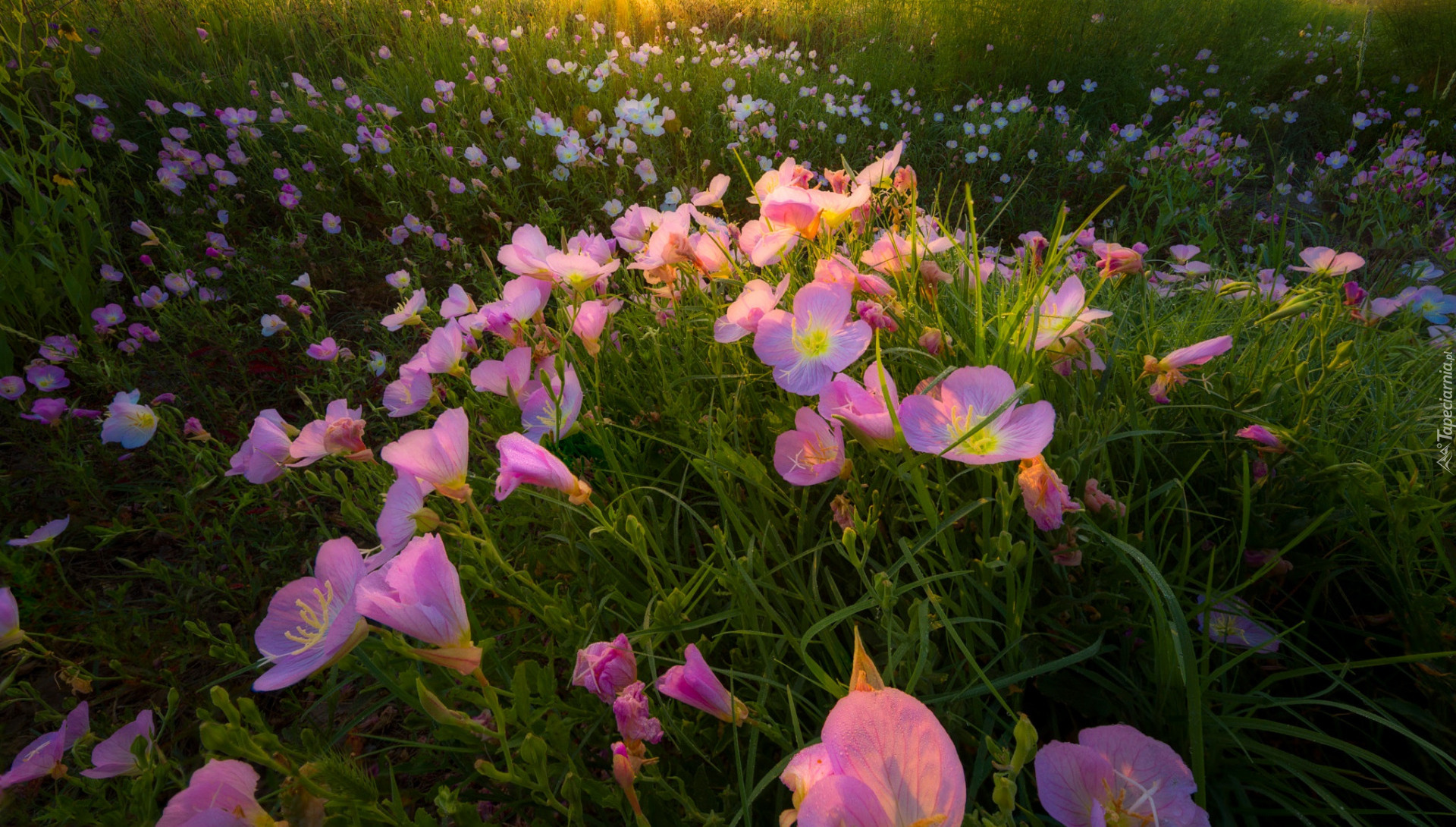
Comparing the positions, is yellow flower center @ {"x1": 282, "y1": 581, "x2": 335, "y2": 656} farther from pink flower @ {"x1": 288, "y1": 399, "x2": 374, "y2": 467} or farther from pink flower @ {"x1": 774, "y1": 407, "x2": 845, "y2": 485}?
pink flower @ {"x1": 774, "y1": 407, "x2": 845, "y2": 485}

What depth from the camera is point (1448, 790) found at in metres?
0.82

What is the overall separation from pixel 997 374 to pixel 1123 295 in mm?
1824

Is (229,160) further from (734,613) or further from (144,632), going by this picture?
(734,613)

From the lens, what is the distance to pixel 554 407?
1042 millimetres

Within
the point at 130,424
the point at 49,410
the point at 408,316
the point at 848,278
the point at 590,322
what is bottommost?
the point at 49,410

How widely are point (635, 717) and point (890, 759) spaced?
29cm

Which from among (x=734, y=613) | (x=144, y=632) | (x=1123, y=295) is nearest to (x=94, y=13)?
(x=144, y=632)

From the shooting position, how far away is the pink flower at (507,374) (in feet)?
3.62

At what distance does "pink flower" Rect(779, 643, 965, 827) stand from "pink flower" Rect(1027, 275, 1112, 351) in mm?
671

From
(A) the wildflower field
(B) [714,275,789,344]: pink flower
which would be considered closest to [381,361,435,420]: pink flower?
(A) the wildflower field

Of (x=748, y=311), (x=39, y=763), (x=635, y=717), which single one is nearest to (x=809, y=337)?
(x=748, y=311)

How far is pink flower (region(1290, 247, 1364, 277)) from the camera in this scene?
55.1 inches

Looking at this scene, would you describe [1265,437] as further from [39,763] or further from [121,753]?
[39,763]

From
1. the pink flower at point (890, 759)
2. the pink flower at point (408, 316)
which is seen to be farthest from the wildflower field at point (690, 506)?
the pink flower at point (408, 316)
